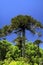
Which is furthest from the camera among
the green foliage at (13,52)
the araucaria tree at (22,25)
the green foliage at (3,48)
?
the green foliage at (3,48)

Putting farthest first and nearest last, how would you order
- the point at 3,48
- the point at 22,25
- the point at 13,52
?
the point at 13,52 < the point at 3,48 < the point at 22,25

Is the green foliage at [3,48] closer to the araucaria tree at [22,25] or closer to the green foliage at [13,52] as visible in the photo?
the green foliage at [13,52]

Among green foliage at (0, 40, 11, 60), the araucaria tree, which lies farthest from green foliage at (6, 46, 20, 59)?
the araucaria tree

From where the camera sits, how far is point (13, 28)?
36312 mm

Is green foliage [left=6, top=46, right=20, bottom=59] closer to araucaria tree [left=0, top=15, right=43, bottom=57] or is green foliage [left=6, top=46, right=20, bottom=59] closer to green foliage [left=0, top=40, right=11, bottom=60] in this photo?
green foliage [left=0, top=40, right=11, bottom=60]

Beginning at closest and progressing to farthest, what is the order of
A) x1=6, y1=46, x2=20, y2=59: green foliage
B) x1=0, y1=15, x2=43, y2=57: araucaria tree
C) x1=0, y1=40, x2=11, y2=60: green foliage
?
x1=0, y1=15, x2=43, y2=57: araucaria tree → x1=6, y1=46, x2=20, y2=59: green foliage → x1=0, y1=40, x2=11, y2=60: green foliage

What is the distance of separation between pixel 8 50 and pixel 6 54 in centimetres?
213

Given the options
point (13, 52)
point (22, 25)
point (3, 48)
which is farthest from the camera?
point (13, 52)

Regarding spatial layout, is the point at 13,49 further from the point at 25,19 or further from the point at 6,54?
the point at 25,19

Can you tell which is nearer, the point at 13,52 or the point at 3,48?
the point at 3,48

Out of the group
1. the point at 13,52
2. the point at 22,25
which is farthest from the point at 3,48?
the point at 22,25

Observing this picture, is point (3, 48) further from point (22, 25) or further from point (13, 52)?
point (22, 25)

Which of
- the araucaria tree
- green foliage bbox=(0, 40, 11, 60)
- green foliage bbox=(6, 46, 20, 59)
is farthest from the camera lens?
green foliage bbox=(0, 40, 11, 60)

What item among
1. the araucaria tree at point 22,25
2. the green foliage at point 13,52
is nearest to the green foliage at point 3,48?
the green foliage at point 13,52
